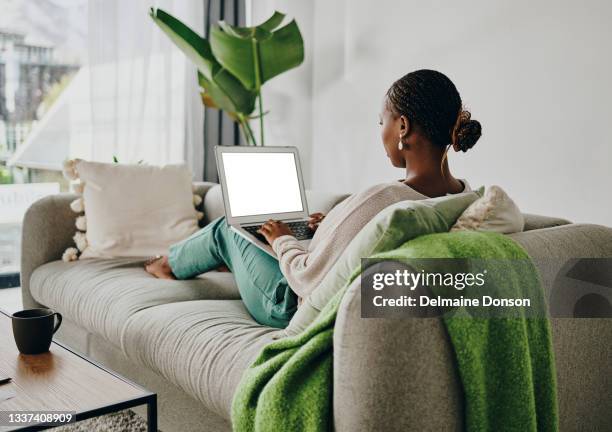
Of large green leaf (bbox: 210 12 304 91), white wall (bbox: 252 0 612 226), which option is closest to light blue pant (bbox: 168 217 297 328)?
large green leaf (bbox: 210 12 304 91)

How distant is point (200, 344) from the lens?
5.29ft

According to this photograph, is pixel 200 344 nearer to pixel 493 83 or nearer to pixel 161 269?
pixel 161 269

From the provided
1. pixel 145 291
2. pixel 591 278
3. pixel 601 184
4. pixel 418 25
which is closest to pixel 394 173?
pixel 418 25

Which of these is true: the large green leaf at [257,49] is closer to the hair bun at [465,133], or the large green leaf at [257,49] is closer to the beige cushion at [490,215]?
the hair bun at [465,133]

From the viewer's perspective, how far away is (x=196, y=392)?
1560 millimetres

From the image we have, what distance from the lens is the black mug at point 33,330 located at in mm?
1431

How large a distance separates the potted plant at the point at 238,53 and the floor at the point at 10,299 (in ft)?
4.84

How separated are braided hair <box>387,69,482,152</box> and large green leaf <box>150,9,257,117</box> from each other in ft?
6.06

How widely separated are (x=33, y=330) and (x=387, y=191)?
847 millimetres

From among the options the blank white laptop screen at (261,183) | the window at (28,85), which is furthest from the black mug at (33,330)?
the window at (28,85)

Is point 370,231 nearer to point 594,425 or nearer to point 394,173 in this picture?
point 594,425

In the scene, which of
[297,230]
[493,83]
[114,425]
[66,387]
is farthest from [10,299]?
[493,83]

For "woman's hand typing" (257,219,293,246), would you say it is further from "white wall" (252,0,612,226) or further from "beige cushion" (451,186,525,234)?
"white wall" (252,0,612,226)

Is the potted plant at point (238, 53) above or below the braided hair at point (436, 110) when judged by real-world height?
above
